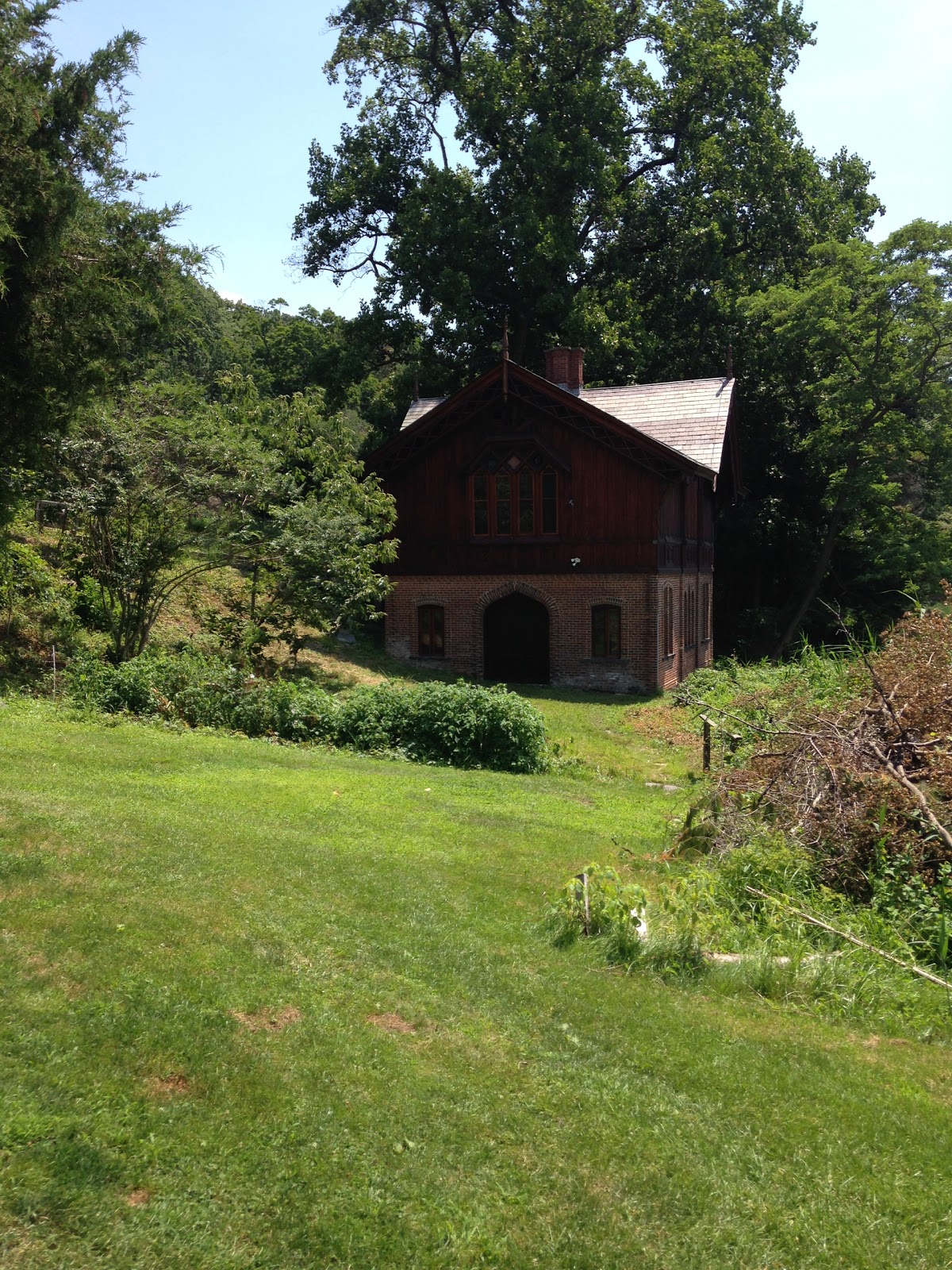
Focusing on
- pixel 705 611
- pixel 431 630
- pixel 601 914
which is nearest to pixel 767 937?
pixel 601 914

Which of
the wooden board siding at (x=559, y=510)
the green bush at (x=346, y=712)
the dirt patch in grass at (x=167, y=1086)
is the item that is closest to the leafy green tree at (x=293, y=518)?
the wooden board siding at (x=559, y=510)

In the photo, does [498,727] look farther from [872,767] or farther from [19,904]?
[19,904]

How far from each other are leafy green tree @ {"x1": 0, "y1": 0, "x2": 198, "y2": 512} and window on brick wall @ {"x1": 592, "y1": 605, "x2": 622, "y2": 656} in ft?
53.4

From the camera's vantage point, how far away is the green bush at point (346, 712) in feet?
51.8

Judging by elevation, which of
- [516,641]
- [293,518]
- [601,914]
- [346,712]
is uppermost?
[293,518]

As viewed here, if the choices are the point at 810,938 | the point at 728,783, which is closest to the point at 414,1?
the point at 728,783

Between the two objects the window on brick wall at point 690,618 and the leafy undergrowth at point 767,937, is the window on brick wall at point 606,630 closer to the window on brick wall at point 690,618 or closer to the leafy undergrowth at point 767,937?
the window on brick wall at point 690,618

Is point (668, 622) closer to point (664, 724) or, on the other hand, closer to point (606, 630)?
point (606, 630)

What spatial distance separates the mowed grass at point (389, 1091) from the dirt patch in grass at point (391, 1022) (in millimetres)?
20

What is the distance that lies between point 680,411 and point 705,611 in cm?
775

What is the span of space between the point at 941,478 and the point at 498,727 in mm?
24010

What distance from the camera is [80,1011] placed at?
5.39 m

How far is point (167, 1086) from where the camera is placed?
502 cm

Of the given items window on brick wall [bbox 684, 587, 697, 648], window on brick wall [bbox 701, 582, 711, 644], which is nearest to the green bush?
window on brick wall [bbox 684, 587, 697, 648]
